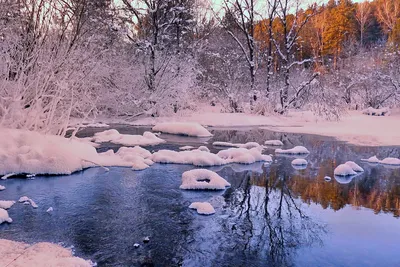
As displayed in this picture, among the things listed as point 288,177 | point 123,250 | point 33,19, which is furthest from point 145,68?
point 123,250

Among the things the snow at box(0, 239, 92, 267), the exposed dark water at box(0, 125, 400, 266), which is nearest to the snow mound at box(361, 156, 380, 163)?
the exposed dark water at box(0, 125, 400, 266)

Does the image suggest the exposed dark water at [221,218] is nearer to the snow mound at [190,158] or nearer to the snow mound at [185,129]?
the snow mound at [190,158]

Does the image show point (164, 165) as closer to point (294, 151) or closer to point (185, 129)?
point (294, 151)

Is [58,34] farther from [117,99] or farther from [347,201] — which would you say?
[347,201]

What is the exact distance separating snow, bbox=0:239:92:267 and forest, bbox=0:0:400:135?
17.3 feet

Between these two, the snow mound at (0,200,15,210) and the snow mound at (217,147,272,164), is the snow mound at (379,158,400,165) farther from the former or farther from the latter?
the snow mound at (0,200,15,210)

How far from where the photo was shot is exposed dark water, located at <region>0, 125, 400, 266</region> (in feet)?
14.1

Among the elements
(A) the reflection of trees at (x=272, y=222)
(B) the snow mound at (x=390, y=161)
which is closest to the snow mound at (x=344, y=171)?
(A) the reflection of trees at (x=272, y=222)

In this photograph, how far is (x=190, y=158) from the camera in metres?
9.41

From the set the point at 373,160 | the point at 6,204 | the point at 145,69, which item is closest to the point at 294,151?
the point at 373,160

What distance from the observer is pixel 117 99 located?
19.4m

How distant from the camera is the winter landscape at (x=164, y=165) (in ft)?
14.9

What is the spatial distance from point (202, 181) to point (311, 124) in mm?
13182

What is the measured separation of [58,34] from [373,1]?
155ft
